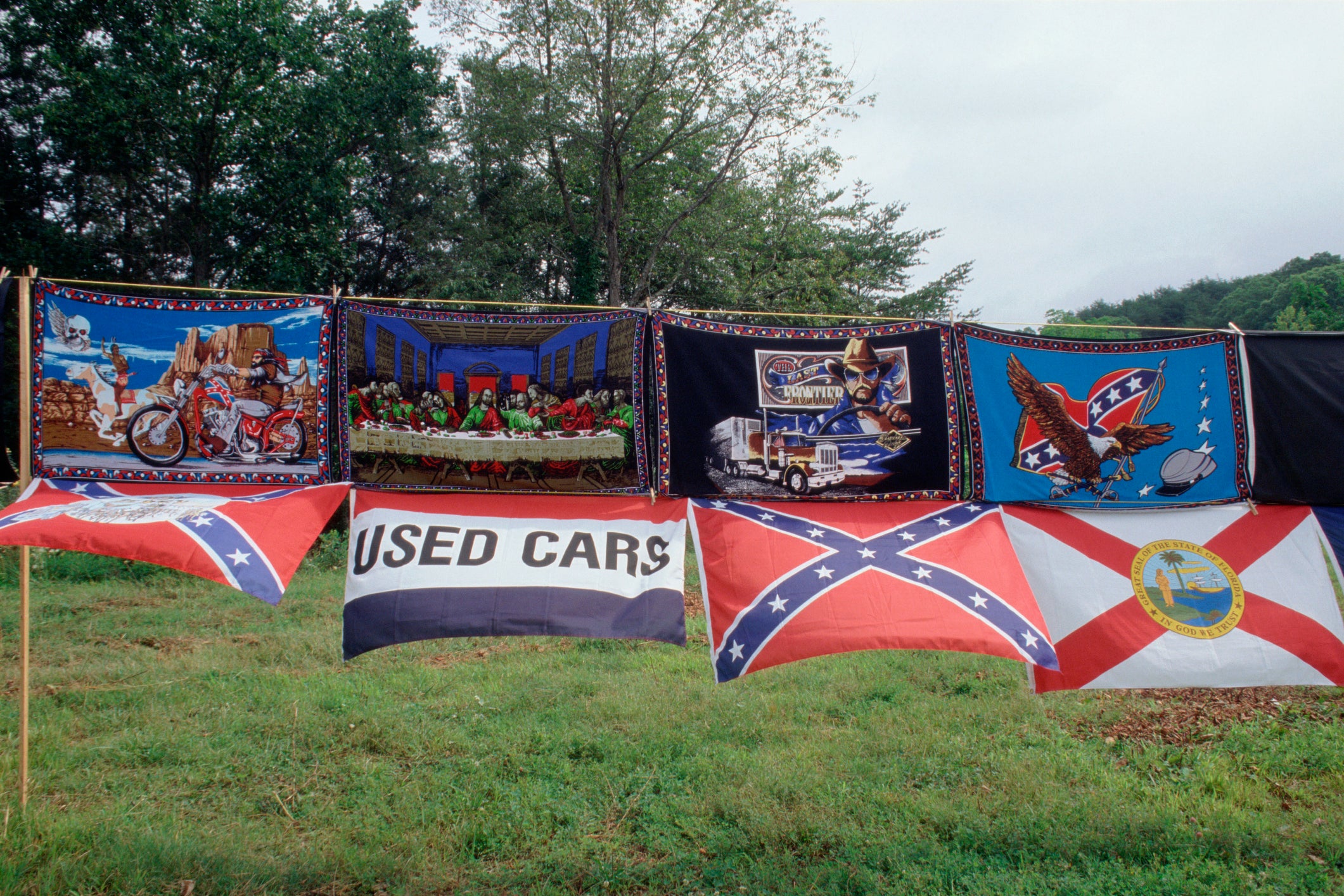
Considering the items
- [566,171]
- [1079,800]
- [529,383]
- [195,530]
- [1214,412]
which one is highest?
[566,171]

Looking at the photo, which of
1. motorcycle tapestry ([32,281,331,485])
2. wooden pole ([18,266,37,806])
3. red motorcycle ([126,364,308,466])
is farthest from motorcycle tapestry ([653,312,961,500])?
wooden pole ([18,266,37,806])

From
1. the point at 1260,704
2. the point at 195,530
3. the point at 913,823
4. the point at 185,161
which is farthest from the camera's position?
the point at 185,161

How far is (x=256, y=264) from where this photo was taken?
13.5 metres

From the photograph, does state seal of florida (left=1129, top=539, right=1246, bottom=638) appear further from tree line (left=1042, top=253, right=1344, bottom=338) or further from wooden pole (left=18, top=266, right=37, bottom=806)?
tree line (left=1042, top=253, right=1344, bottom=338)

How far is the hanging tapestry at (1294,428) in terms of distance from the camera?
12.8 feet

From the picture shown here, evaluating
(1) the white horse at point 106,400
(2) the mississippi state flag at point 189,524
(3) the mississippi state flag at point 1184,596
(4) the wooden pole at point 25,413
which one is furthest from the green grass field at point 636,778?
(1) the white horse at point 106,400

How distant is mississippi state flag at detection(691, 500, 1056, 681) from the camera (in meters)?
3.34

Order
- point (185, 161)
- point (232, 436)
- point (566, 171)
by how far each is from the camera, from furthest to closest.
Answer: point (566, 171), point (185, 161), point (232, 436)

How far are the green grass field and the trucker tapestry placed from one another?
1.86 metres

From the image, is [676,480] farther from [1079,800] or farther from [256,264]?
[256,264]

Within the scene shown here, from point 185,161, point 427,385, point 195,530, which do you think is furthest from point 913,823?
point 185,161

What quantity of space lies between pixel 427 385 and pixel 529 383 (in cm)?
46

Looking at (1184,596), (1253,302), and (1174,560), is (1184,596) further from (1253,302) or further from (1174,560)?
(1253,302)

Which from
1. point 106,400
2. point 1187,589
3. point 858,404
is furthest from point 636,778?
point 106,400
